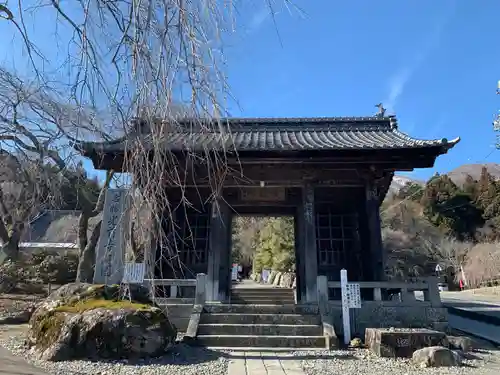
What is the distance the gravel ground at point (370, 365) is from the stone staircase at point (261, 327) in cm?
54

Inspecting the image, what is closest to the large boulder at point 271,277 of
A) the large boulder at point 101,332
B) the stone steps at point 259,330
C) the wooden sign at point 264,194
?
the wooden sign at point 264,194

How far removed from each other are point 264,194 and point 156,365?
582 cm

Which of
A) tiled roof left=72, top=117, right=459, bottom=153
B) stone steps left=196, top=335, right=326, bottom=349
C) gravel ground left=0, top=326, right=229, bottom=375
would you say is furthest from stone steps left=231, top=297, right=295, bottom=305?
gravel ground left=0, top=326, right=229, bottom=375

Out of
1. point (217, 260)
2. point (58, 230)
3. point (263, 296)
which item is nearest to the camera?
point (217, 260)

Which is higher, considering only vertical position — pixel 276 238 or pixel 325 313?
pixel 276 238

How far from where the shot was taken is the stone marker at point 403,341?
19.7 ft

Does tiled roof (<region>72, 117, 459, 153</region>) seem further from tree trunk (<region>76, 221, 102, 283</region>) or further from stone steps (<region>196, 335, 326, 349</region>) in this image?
tree trunk (<region>76, 221, 102, 283</region>)

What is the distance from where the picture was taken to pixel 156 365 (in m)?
5.26

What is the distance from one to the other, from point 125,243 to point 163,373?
2.85 m

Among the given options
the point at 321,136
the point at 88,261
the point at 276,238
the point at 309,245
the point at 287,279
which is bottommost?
the point at 287,279

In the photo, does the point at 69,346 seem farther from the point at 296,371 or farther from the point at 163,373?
the point at 296,371

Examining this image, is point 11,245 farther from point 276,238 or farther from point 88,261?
point 276,238

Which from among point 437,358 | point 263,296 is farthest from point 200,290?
point 263,296

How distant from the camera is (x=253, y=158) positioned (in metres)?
9.09
